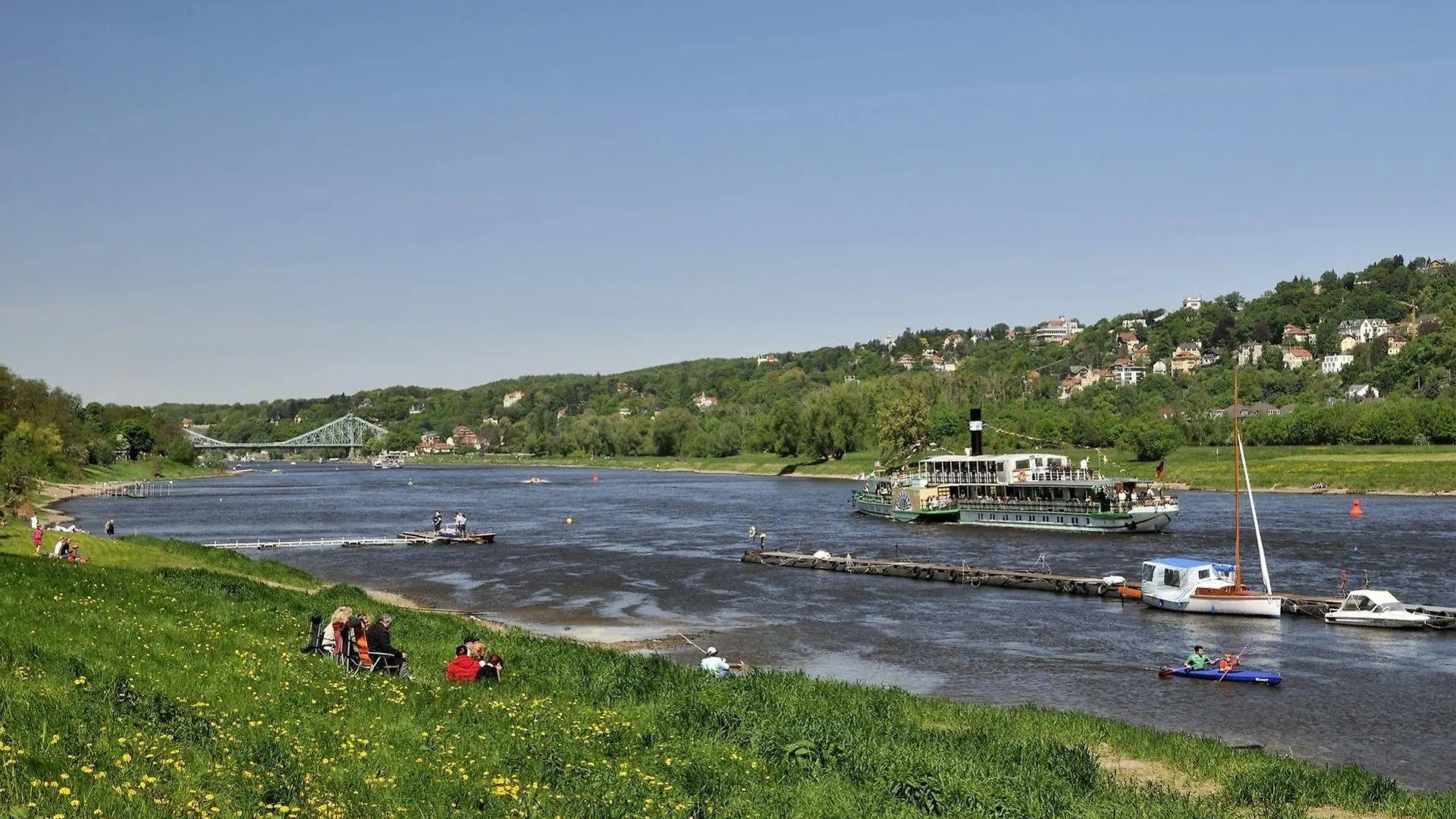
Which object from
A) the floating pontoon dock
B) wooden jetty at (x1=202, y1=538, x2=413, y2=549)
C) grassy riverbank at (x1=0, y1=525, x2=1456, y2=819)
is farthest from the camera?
wooden jetty at (x1=202, y1=538, x2=413, y2=549)

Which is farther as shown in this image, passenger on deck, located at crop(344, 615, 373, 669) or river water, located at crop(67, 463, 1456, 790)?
river water, located at crop(67, 463, 1456, 790)

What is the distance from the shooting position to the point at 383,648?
25.8 m

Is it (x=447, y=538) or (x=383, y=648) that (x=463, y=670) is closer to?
(x=383, y=648)

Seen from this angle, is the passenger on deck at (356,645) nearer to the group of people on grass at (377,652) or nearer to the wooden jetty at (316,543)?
the group of people on grass at (377,652)

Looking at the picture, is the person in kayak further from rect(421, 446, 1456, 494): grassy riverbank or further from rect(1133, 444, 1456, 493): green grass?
rect(1133, 444, 1456, 493): green grass

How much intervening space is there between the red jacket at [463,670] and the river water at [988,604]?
1580cm

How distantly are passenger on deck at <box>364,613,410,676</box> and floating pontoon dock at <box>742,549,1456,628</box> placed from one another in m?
39.9

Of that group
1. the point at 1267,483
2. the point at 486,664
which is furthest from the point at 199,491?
the point at 486,664

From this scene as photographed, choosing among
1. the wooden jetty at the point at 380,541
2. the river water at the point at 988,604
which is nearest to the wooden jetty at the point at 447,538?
the wooden jetty at the point at 380,541

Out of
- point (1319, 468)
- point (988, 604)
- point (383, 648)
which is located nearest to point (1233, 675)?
point (988, 604)

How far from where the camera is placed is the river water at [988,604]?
114ft

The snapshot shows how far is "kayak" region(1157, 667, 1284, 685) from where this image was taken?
37.6 metres

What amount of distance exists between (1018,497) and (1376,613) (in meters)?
55.1

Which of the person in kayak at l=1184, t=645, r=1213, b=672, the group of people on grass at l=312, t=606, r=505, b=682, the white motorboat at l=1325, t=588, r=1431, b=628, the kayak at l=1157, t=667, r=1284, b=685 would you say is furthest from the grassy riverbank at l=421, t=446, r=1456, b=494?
the group of people on grass at l=312, t=606, r=505, b=682
